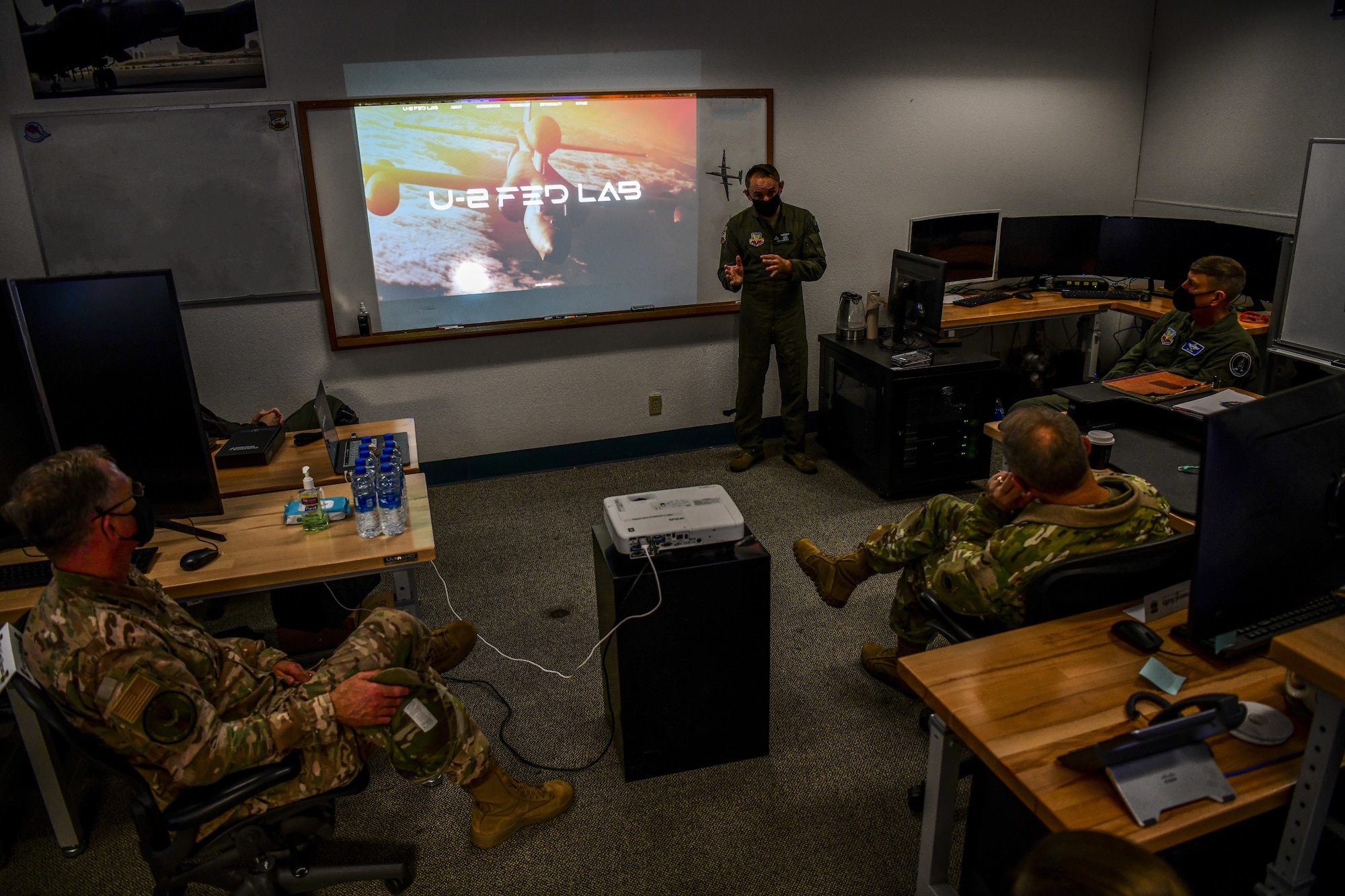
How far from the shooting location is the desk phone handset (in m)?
1.40

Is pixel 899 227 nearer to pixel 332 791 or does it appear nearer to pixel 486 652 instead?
pixel 486 652

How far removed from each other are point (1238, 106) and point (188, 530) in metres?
5.52

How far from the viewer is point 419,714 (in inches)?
77.0

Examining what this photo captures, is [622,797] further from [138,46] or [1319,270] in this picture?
[1319,270]

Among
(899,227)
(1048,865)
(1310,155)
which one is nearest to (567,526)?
(899,227)

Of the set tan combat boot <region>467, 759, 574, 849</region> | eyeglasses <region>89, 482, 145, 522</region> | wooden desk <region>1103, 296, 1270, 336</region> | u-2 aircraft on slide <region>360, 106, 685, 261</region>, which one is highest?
u-2 aircraft on slide <region>360, 106, 685, 261</region>

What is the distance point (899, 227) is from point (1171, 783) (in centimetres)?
410

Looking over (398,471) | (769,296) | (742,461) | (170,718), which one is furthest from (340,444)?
(769,296)

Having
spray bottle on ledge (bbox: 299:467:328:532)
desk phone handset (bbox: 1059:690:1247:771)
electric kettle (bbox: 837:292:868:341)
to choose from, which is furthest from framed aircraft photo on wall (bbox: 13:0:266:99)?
desk phone handset (bbox: 1059:690:1247:771)

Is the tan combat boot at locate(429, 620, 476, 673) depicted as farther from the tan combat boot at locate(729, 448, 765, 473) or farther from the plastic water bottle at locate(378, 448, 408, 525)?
the tan combat boot at locate(729, 448, 765, 473)

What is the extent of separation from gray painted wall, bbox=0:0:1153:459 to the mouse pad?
2385 mm

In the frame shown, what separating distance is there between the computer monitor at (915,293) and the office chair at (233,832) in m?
3.31

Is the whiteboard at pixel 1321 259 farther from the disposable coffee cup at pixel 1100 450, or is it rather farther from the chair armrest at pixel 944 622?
the chair armrest at pixel 944 622

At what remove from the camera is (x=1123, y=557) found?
1.90 m
